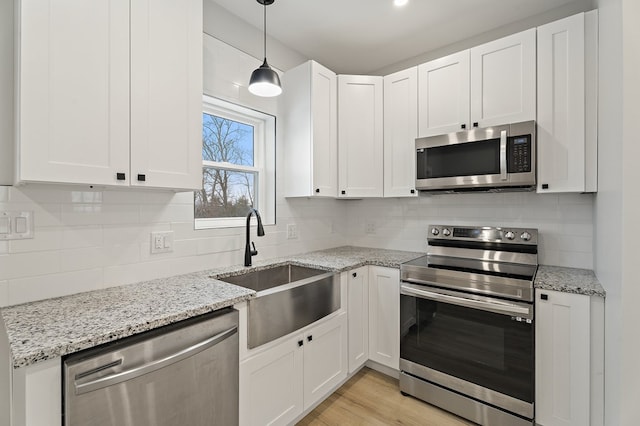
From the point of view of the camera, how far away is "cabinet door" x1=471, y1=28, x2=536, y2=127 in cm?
195

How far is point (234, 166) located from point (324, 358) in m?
1.51

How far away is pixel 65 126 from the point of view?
3.90ft

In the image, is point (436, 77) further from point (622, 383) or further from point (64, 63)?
point (64, 63)

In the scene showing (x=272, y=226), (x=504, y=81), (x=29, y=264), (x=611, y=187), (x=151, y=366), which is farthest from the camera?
(x=272, y=226)

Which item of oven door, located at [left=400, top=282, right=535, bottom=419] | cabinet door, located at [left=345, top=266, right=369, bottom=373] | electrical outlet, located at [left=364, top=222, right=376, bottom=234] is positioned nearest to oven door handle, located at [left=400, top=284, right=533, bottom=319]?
oven door, located at [left=400, top=282, right=535, bottom=419]

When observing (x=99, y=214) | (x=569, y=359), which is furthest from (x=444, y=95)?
(x=99, y=214)

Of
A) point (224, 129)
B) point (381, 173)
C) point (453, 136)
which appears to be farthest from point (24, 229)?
point (453, 136)

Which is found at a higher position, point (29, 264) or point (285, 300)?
point (29, 264)

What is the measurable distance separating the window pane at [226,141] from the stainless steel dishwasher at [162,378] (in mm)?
1275

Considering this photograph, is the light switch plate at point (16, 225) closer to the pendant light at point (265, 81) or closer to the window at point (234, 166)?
the window at point (234, 166)

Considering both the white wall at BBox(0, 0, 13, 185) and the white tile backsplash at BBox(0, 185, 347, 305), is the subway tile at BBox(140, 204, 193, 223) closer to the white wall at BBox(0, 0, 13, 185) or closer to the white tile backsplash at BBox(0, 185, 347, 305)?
the white tile backsplash at BBox(0, 185, 347, 305)

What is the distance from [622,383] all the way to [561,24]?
1.96 m

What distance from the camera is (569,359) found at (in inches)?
63.8

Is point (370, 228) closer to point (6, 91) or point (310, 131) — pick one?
point (310, 131)
